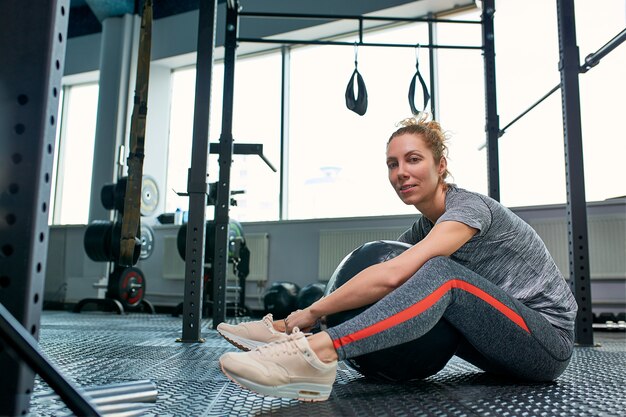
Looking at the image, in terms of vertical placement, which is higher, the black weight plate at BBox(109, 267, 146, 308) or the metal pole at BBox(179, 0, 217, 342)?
the metal pole at BBox(179, 0, 217, 342)

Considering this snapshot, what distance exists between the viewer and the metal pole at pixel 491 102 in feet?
10.7

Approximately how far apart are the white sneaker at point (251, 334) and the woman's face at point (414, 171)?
0.58 metres

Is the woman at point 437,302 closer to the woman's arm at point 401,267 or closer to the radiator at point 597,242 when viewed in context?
the woman's arm at point 401,267

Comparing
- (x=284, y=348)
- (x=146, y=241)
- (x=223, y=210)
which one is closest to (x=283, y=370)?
(x=284, y=348)

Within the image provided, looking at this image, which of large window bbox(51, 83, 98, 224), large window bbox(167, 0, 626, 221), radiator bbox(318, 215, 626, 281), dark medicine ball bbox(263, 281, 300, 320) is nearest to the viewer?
radiator bbox(318, 215, 626, 281)

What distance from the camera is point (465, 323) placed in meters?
1.36

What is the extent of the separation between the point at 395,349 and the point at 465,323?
0.20 m

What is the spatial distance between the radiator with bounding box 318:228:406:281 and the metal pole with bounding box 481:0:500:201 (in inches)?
77.8

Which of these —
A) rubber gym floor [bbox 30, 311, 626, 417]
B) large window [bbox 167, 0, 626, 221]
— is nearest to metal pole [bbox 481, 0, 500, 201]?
large window [bbox 167, 0, 626, 221]

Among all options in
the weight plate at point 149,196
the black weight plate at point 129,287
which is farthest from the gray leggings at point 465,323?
the black weight plate at point 129,287

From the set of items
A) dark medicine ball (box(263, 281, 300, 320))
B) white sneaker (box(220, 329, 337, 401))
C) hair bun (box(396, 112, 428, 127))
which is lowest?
dark medicine ball (box(263, 281, 300, 320))

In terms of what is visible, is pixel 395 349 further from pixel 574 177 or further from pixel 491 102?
pixel 491 102

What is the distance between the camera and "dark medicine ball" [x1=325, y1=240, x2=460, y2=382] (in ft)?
4.65

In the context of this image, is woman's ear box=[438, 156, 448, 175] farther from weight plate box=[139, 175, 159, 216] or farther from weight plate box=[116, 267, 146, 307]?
weight plate box=[116, 267, 146, 307]
